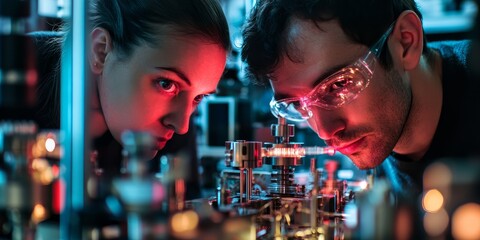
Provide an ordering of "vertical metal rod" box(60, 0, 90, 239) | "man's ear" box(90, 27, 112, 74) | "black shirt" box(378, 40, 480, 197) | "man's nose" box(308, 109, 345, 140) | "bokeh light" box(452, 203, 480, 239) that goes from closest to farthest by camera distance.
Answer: "bokeh light" box(452, 203, 480, 239), "vertical metal rod" box(60, 0, 90, 239), "man's ear" box(90, 27, 112, 74), "man's nose" box(308, 109, 345, 140), "black shirt" box(378, 40, 480, 197)

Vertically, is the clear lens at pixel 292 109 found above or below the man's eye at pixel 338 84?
below

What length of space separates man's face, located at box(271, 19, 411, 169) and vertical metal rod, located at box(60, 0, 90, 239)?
2.82 feet

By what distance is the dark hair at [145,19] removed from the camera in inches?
53.4

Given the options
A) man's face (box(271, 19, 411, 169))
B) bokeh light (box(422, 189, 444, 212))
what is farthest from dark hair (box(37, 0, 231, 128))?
bokeh light (box(422, 189, 444, 212))

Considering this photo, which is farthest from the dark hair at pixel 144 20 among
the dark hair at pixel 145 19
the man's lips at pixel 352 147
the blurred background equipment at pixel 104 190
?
the blurred background equipment at pixel 104 190

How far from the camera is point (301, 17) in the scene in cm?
148

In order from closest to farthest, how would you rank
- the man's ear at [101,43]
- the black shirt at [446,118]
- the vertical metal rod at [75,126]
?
the vertical metal rod at [75,126]
the man's ear at [101,43]
the black shirt at [446,118]

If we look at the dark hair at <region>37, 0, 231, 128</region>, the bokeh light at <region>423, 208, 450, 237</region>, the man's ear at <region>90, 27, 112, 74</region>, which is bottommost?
the bokeh light at <region>423, 208, 450, 237</region>

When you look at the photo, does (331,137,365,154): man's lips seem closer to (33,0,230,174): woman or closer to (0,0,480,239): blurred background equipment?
(33,0,230,174): woman

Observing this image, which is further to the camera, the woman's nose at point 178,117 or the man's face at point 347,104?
the man's face at point 347,104

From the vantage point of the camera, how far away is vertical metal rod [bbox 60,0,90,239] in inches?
24.7

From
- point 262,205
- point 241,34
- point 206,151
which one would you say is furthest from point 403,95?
point 206,151

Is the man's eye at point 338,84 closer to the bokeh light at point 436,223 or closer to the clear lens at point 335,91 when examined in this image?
the clear lens at point 335,91

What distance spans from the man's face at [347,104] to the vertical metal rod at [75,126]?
861 millimetres
